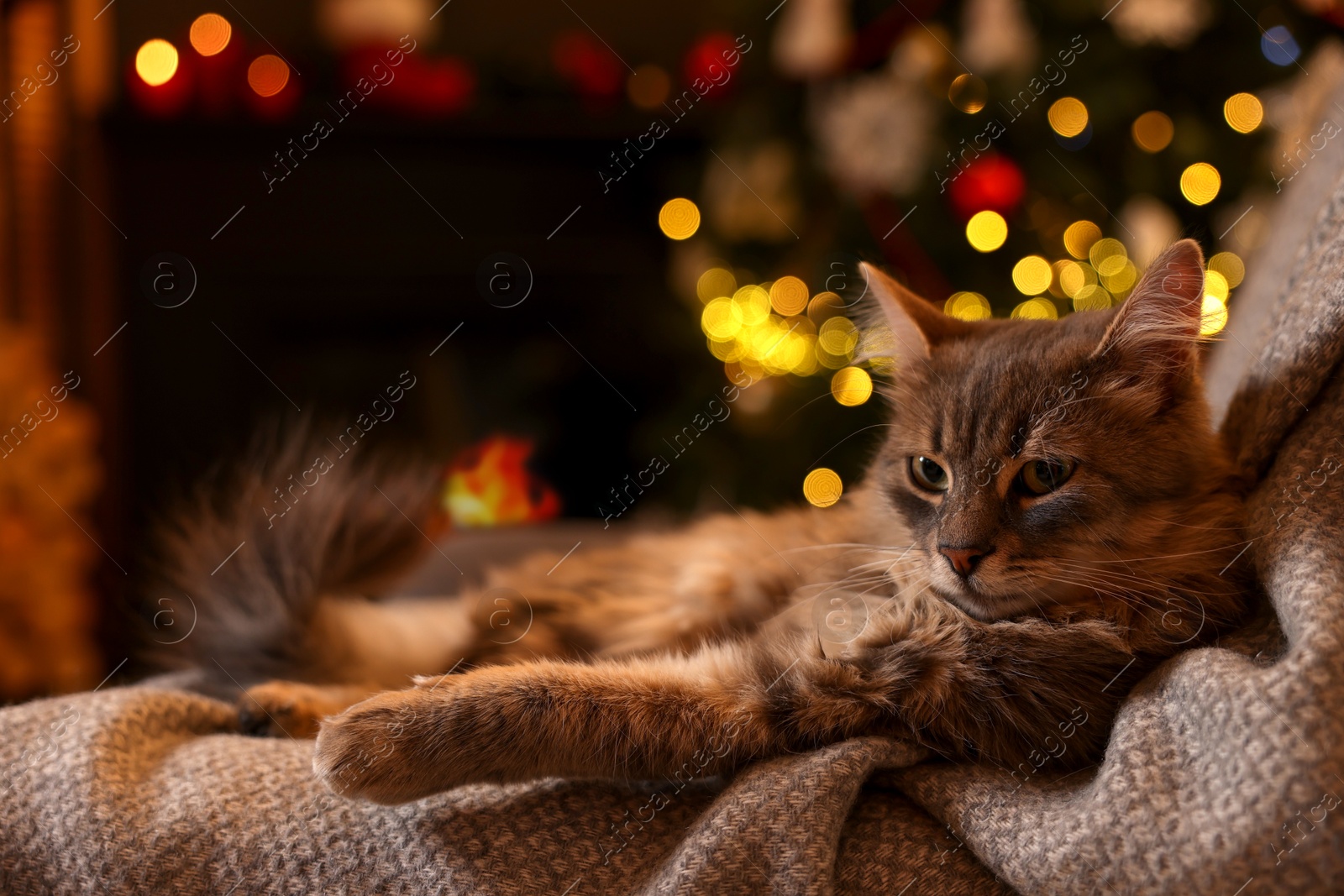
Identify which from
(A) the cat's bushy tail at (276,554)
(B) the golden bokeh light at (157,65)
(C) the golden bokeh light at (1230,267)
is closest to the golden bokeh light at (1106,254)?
(C) the golden bokeh light at (1230,267)

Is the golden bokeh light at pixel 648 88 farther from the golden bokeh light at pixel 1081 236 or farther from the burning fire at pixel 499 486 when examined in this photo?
the golden bokeh light at pixel 1081 236

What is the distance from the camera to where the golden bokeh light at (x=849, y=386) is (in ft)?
6.97

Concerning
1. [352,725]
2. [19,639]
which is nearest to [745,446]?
[352,725]

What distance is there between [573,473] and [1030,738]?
3104 millimetres

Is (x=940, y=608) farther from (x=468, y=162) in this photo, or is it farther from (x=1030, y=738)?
(x=468, y=162)

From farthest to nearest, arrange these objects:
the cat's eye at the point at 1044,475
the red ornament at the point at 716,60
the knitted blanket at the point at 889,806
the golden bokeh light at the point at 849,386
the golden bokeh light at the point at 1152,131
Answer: the red ornament at the point at 716,60
the golden bokeh light at the point at 1152,131
the golden bokeh light at the point at 849,386
the cat's eye at the point at 1044,475
the knitted blanket at the point at 889,806

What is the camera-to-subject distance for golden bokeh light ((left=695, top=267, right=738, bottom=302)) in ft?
9.77

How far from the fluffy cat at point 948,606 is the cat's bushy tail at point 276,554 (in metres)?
0.14

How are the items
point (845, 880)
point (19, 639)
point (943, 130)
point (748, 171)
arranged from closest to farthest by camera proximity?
point (845, 880) < point (943, 130) < point (19, 639) < point (748, 171)

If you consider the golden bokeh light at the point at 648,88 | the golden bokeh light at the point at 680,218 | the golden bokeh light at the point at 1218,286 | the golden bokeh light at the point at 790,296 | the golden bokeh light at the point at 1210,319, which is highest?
the golden bokeh light at the point at 648,88

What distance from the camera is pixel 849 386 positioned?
2.34m

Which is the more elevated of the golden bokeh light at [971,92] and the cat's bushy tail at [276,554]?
the cat's bushy tail at [276,554]

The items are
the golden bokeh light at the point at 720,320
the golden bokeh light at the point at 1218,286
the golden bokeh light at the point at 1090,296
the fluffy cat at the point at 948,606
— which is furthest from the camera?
the golden bokeh light at the point at 720,320

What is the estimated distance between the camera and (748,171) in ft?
9.68
